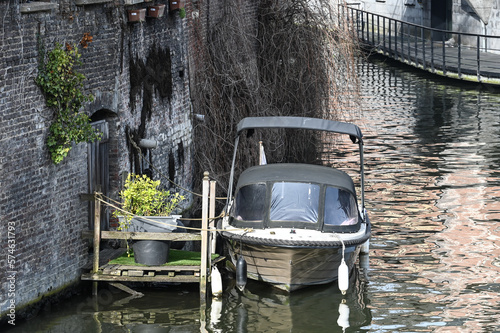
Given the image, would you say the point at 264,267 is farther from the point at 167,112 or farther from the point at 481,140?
the point at 481,140

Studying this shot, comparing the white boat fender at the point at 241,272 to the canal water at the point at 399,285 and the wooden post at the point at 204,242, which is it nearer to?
the canal water at the point at 399,285

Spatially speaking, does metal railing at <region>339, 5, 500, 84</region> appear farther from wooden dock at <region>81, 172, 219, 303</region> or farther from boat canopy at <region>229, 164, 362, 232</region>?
wooden dock at <region>81, 172, 219, 303</region>

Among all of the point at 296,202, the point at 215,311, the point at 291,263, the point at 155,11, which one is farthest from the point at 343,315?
the point at 155,11

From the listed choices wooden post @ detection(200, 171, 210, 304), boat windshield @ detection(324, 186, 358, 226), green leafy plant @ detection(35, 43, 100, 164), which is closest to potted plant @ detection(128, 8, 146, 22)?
green leafy plant @ detection(35, 43, 100, 164)

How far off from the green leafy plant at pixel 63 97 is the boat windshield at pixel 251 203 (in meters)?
2.76

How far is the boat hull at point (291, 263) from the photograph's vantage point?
14594mm

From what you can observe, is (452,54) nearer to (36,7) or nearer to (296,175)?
(296,175)

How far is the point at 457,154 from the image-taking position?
25.0m

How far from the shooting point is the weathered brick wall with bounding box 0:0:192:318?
1256 centimetres

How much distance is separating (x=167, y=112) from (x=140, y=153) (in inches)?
66.9

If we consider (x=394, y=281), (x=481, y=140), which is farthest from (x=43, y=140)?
(x=481, y=140)

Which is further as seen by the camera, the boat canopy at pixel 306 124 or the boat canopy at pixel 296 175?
the boat canopy at pixel 306 124

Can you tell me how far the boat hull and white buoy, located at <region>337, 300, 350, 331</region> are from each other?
25.7 inches

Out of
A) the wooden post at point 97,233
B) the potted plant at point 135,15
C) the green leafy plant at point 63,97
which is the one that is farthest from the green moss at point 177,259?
the potted plant at point 135,15
